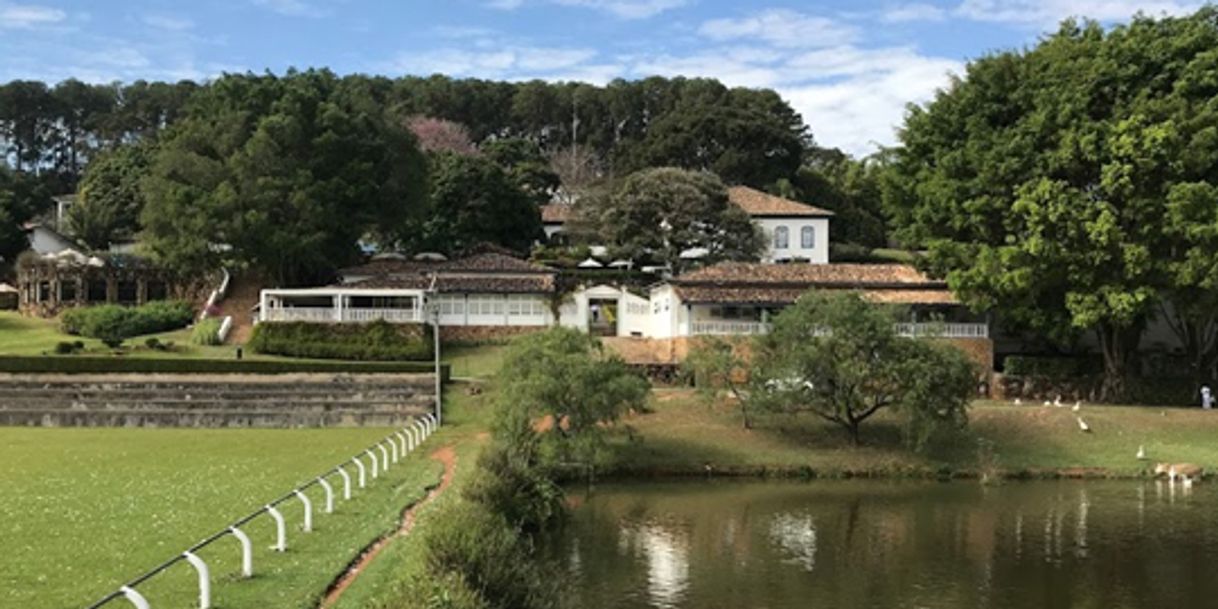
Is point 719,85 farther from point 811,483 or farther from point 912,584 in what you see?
point 912,584

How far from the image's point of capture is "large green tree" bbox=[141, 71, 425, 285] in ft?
172

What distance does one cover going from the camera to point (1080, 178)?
131 feet

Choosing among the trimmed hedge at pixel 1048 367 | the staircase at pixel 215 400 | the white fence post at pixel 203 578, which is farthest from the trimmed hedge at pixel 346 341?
the white fence post at pixel 203 578

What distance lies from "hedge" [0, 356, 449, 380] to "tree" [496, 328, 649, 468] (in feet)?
41.4

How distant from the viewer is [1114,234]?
1471 inches

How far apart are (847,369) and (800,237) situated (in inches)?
1512

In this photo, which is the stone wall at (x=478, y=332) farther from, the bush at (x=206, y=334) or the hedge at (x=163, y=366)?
the bush at (x=206, y=334)

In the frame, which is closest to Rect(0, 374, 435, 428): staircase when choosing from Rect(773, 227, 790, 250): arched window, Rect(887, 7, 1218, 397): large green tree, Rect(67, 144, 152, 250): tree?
Rect(887, 7, 1218, 397): large green tree

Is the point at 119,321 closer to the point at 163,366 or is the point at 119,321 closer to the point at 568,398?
the point at 163,366

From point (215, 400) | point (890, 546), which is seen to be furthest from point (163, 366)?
point (890, 546)

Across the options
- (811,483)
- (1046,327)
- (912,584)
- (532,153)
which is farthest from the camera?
(532,153)

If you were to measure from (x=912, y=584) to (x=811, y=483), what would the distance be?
43.3 ft

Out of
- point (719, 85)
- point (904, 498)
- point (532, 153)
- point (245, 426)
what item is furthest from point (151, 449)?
point (719, 85)

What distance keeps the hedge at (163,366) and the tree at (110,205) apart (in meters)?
31.9
